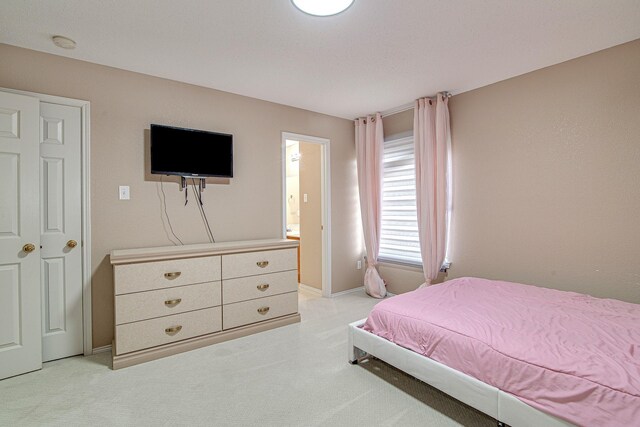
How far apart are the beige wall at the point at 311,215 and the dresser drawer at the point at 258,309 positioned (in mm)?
1153

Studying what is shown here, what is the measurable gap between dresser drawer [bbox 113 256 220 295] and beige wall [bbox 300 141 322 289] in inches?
72.5

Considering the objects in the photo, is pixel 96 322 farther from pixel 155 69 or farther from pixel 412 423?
pixel 412 423

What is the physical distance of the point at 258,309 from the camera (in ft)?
10.0

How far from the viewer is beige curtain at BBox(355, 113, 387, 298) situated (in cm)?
413

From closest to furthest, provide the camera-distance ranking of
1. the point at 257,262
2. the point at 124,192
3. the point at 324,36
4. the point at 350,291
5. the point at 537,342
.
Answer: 1. the point at 537,342
2. the point at 324,36
3. the point at 124,192
4. the point at 257,262
5. the point at 350,291

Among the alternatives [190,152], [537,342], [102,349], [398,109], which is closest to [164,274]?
[102,349]

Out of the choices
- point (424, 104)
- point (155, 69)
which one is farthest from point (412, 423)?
point (155, 69)

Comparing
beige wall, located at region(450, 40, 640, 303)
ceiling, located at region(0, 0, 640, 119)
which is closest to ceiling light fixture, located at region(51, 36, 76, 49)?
ceiling, located at region(0, 0, 640, 119)

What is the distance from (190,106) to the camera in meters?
3.07

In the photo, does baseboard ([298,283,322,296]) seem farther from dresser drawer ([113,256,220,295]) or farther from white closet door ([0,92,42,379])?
white closet door ([0,92,42,379])

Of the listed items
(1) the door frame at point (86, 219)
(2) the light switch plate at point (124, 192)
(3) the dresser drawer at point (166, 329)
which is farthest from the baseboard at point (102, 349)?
(2) the light switch plate at point (124, 192)

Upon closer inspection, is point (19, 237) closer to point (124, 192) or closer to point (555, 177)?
point (124, 192)

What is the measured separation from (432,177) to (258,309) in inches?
93.8

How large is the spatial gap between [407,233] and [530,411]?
2651 mm
